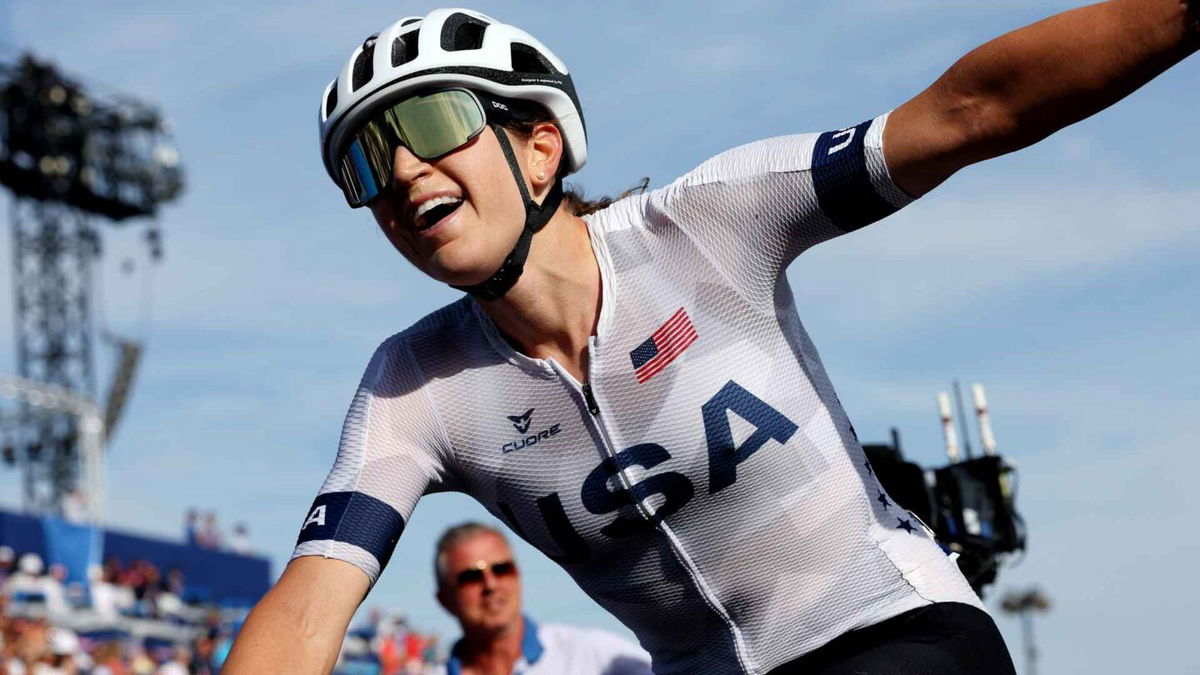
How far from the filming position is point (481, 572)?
27.1 feet

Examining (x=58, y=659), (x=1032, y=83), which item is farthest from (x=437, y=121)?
(x=58, y=659)

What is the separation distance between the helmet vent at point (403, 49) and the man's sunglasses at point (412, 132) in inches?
4.6

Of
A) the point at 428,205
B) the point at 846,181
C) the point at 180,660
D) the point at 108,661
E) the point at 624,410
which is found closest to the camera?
the point at 846,181

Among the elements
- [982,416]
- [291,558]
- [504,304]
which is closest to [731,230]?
[504,304]

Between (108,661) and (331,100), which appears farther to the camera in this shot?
(108,661)

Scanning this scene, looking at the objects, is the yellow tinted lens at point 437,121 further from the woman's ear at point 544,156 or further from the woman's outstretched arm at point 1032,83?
the woman's outstretched arm at point 1032,83

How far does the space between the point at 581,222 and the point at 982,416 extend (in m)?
4.44

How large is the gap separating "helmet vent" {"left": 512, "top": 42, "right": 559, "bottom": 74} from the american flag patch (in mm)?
802

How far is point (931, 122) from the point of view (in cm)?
338

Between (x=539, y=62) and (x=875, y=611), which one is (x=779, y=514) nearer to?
(x=875, y=611)

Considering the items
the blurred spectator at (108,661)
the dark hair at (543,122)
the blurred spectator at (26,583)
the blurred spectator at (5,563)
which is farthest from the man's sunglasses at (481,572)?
the blurred spectator at (26,583)

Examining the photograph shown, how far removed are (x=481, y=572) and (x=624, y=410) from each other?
4.54 meters

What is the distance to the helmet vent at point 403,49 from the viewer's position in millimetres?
4012

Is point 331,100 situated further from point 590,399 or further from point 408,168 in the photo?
point 590,399
